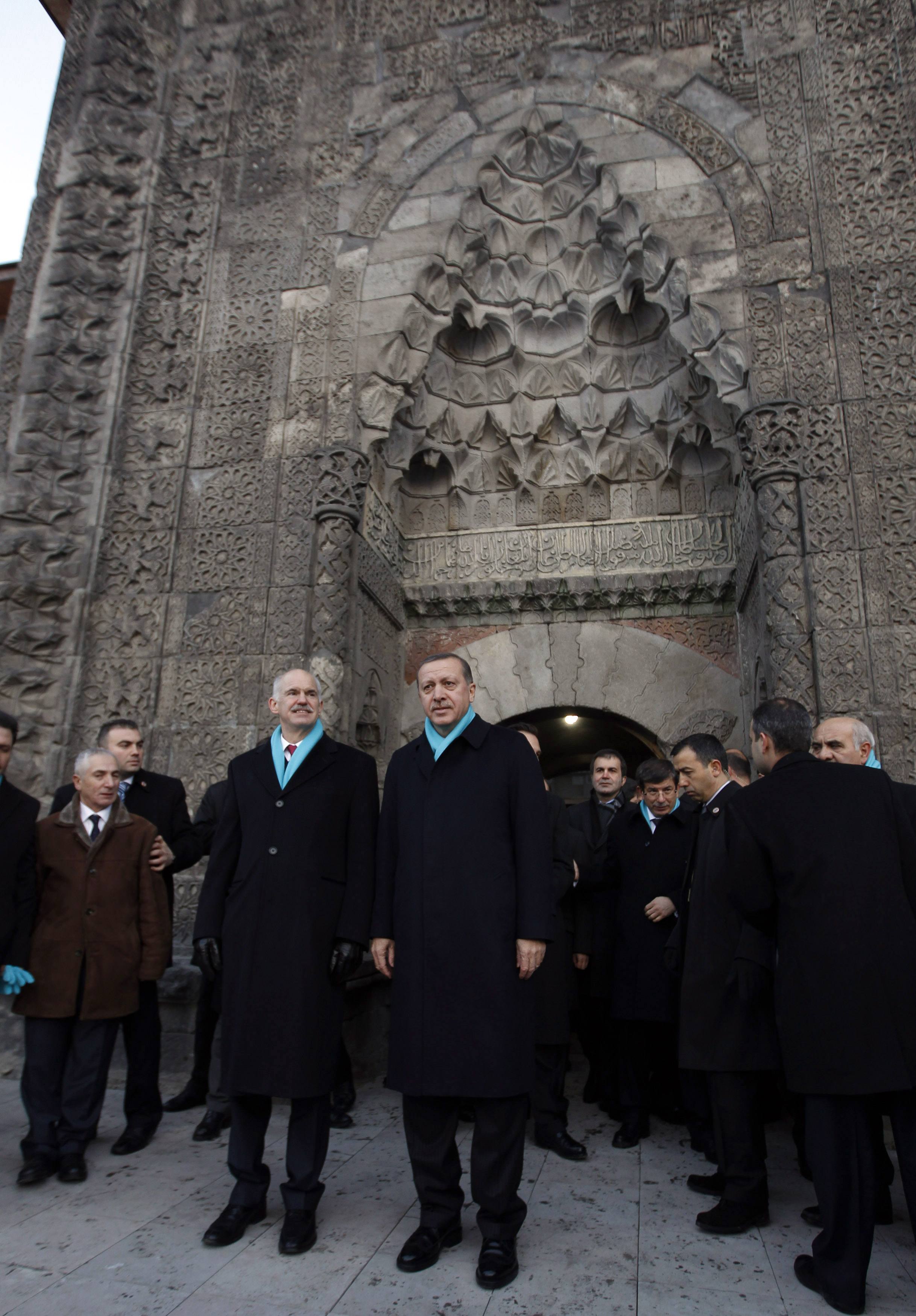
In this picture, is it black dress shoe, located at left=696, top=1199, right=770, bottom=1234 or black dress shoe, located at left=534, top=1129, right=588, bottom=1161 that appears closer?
black dress shoe, located at left=696, top=1199, right=770, bottom=1234

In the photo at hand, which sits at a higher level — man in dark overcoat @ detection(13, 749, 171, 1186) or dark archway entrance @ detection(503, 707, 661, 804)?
dark archway entrance @ detection(503, 707, 661, 804)

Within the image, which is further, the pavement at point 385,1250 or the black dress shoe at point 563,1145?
the black dress shoe at point 563,1145

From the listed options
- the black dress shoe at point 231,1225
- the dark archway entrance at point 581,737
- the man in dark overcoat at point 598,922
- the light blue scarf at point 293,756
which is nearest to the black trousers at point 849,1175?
the black dress shoe at point 231,1225

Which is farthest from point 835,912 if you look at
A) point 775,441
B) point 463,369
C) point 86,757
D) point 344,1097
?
point 463,369

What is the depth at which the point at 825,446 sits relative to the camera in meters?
5.52

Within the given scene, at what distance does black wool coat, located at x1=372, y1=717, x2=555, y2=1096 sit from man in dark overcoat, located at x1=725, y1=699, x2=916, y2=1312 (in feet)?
2.20

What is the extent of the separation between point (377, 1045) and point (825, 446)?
15.3 feet

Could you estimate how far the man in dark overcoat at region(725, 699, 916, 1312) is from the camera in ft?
7.51

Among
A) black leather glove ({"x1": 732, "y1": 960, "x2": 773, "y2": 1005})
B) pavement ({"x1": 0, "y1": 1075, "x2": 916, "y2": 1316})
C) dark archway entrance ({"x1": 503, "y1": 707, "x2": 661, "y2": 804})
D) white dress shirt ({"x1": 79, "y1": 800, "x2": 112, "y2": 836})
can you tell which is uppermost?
dark archway entrance ({"x1": 503, "y1": 707, "x2": 661, "y2": 804})

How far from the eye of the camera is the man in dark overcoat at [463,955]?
2488 mm

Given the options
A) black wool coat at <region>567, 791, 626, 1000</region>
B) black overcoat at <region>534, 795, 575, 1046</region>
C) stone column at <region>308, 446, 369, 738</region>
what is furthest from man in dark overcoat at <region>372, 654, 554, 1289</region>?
stone column at <region>308, 446, 369, 738</region>

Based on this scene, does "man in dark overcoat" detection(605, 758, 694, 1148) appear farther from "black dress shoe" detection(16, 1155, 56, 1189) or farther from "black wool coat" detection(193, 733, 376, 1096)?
"black dress shoe" detection(16, 1155, 56, 1189)

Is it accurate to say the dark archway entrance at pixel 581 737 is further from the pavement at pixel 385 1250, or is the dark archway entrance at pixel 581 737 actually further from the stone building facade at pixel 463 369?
the pavement at pixel 385 1250

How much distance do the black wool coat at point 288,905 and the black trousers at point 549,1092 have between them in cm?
121
